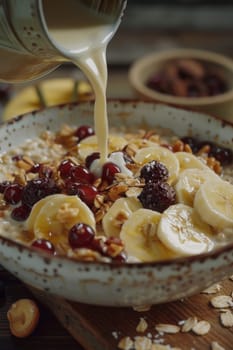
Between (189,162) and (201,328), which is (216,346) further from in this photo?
(189,162)

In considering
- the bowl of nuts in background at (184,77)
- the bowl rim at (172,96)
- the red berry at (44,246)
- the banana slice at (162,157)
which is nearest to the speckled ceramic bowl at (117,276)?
the red berry at (44,246)

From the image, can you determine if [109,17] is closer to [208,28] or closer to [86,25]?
[86,25]

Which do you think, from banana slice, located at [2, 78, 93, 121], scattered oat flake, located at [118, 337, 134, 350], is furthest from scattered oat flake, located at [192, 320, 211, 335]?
banana slice, located at [2, 78, 93, 121]

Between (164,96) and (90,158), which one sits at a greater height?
(90,158)

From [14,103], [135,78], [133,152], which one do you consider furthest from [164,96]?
[133,152]

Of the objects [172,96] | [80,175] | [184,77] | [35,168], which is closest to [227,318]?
[80,175]

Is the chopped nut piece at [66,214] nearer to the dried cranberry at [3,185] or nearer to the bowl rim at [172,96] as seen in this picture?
the dried cranberry at [3,185]
